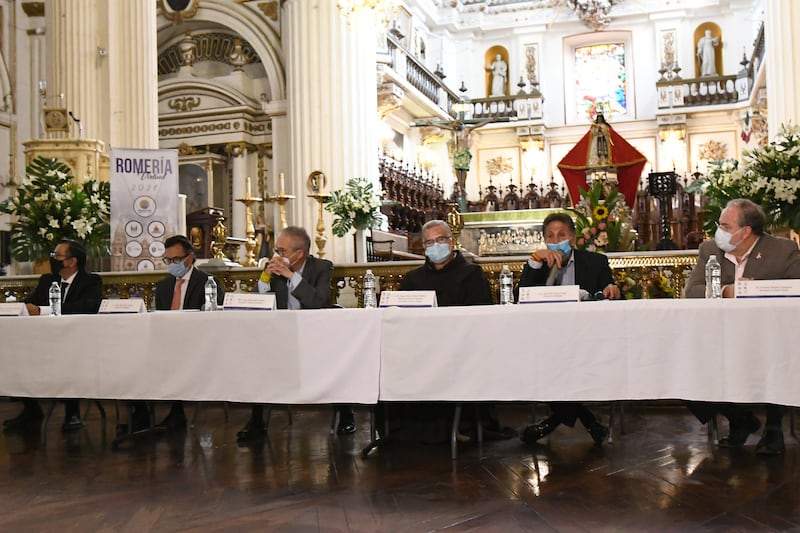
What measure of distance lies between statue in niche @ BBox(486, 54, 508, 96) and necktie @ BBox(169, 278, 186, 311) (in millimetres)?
17715

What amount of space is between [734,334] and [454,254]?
169cm

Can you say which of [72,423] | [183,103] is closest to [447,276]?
[72,423]

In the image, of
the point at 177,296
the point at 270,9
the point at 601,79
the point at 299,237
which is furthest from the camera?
the point at 601,79

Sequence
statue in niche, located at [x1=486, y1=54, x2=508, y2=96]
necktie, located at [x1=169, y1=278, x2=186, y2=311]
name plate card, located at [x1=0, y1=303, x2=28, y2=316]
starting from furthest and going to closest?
1. statue in niche, located at [x1=486, y1=54, x2=508, y2=96]
2. necktie, located at [x1=169, y1=278, x2=186, y2=311]
3. name plate card, located at [x1=0, y1=303, x2=28, y2=316]

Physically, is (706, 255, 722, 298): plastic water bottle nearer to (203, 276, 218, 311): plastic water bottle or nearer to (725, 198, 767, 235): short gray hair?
(725, 198, 767, 235): short gray hair

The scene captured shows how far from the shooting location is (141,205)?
24.7ft

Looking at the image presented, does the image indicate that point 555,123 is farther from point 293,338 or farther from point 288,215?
point 293,338

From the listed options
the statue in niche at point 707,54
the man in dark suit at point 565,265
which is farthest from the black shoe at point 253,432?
the statue in niche at point 707,54

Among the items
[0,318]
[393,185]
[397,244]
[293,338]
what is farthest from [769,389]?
[393,185]

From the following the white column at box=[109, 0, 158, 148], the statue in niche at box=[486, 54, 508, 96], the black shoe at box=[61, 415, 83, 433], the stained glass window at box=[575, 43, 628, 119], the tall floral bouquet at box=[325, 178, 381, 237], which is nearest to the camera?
the black shoe at box=[61, 415, 83, 433]

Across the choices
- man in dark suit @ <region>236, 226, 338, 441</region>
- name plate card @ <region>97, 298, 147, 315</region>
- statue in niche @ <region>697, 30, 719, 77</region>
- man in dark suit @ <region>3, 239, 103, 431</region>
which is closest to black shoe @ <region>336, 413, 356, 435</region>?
man in dark suit @ <region>236, 226, 338, 441</region>

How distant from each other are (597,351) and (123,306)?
2.42 metres

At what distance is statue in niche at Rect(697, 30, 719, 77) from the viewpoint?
2030 cm

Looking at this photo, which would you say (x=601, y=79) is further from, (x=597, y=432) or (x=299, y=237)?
(x=597, y=432)
